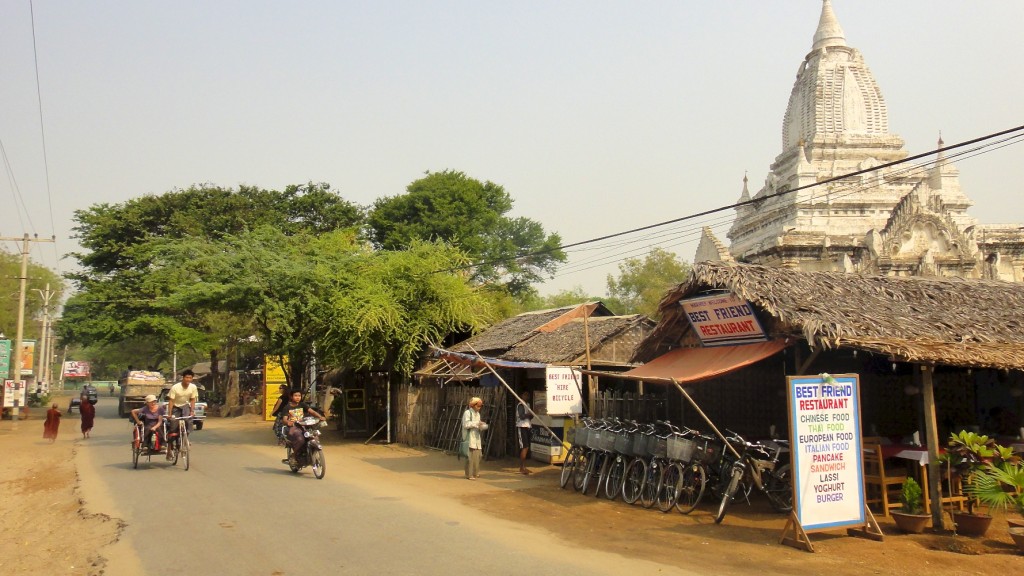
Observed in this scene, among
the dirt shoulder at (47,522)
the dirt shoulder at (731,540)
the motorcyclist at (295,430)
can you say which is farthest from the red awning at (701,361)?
the dirt shoulder at (47,522)

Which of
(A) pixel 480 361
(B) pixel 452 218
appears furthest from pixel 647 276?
(A) pixel 480 361

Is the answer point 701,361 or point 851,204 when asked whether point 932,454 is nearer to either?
point 701,361

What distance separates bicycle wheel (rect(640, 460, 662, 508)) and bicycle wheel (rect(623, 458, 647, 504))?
92 mm

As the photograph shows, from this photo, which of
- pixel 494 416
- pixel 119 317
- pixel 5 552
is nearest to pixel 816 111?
pixel 494 416

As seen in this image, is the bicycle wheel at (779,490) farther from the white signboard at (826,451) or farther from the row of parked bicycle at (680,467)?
the white signboard at (826,451)

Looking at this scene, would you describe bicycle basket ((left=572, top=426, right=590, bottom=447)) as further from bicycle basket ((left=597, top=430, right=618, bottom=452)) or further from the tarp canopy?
the tarp canopy

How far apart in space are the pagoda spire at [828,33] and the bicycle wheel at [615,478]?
118ft

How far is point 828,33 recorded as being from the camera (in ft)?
136

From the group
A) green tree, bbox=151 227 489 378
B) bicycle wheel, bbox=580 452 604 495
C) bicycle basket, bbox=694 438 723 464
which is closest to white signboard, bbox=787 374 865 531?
bicycle basket, bbox=694 438 723 464

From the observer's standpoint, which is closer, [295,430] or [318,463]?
[318,463]

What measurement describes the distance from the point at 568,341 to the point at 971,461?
9.21 m

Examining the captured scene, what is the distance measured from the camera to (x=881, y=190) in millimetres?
37625

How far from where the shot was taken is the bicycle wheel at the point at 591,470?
1253 centimetres

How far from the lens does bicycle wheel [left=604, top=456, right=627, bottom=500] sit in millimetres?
11961
